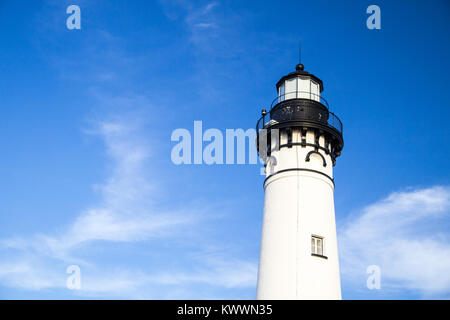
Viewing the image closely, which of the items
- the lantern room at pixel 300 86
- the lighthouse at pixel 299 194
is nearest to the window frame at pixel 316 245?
the lighthouse at pixel 299 194

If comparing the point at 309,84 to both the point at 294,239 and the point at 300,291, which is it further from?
the point at 300,291

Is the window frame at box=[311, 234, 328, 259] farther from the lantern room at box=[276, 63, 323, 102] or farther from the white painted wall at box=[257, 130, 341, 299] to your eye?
the lantern room at box=[276, 63, 323, 102]

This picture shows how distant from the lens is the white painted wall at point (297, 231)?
2405 cm

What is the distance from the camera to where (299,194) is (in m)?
25.8

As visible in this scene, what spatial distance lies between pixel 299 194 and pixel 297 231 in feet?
6.55

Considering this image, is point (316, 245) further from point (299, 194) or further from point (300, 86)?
point (300, 86)

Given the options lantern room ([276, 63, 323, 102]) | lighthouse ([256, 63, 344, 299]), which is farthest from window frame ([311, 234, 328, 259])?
lantern room ([276, 63, 323, 102])

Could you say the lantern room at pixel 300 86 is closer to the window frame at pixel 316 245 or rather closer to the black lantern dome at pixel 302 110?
the black lantern dome at pixel 302 110

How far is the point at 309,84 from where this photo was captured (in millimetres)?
29094

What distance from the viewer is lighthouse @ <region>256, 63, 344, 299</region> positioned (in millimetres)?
24250

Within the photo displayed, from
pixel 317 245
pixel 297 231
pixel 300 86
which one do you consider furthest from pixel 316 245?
pixel 300 86

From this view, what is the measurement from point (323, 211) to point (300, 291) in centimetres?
448
